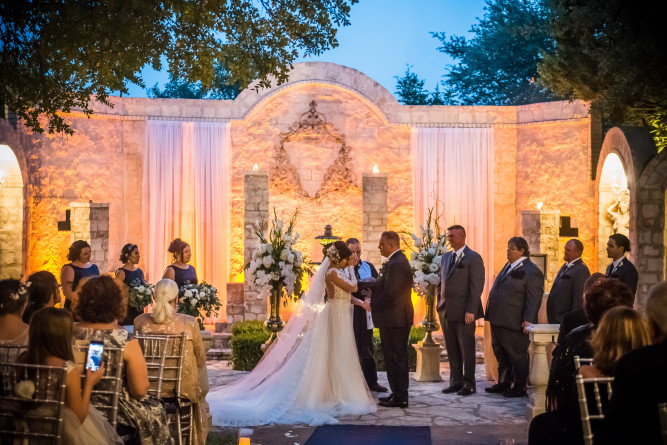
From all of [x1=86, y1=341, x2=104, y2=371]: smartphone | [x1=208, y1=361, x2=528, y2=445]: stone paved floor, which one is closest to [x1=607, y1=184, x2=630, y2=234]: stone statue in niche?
[x1=208, y1=361, x2=528, y2=445]: stone paved floor

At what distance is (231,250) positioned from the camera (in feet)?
51.6

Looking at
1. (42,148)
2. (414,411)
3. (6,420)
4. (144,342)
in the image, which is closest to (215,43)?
(144,342)

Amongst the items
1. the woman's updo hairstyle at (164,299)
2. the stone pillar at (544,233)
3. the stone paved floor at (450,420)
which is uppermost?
the stone pillar at (544,233)

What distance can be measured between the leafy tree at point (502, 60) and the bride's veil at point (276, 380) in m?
16.2

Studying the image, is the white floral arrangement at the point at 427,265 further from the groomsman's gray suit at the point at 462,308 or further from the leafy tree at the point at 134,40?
the leafy tree at the point at 134,40

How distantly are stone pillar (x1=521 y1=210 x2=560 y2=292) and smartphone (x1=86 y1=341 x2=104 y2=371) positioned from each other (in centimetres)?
1084

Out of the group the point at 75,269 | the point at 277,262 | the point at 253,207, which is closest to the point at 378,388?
the point at 277,262

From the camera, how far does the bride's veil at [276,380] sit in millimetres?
7578

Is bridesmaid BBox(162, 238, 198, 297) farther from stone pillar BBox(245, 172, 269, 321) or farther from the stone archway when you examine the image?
the stone archway

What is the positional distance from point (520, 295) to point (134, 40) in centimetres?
471

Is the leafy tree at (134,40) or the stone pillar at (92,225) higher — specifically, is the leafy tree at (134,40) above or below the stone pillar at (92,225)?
above

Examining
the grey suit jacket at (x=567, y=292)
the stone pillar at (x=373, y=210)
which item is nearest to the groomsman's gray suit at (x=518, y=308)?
the grey suit jacket at (x=567, y=292)

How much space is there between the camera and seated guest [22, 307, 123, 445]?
394 cm

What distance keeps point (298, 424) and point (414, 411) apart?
4.18 ft
